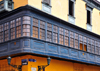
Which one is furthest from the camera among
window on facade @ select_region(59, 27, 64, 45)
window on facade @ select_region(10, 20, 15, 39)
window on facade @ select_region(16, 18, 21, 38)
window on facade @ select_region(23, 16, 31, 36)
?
window on facade @ select_region(59, 27, 64, 45)

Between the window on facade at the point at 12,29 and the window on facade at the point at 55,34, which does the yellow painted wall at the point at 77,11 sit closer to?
the window on facade at the point at 55,34

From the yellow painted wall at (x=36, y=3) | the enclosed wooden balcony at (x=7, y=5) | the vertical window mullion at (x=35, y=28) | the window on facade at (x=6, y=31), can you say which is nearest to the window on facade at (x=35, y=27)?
the vertical window mullion at (x=35, y=28)

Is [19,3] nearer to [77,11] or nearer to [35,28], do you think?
[35,28]

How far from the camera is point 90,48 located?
22.2 m

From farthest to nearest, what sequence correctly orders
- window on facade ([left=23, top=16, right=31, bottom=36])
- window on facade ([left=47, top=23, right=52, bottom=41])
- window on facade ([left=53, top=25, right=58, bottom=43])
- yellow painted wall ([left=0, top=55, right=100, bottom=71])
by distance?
window on facade ([left=53, top=25, right=58, bottom=43])
window on facade ([left=47, top=23, right=52, bottom=41])
yellow painted wall ([left=0, top=55, right=100, bottom=71])
window on facade ([left=23, top=16, right=31, bottom=36])

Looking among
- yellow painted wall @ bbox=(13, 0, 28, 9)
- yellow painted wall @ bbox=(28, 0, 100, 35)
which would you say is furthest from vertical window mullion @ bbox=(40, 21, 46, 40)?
yellow painted wall @ bbox=(13, 0, 28, 9)

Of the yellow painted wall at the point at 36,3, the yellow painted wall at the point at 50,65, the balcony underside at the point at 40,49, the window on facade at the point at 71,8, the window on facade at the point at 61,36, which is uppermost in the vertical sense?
the window on facade at the point at 71,8

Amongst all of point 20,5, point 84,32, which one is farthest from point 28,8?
point 84,32

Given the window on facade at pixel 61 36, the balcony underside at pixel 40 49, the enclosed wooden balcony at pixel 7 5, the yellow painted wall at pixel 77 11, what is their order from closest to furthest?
the balcony underside at pixel 40 49 → the enclosed wooden balcony at pixel 7 5 → the yellow painted wall at pixel 77 11 → the window on facade at pixel 61 36

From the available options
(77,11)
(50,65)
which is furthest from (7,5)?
(77,11)

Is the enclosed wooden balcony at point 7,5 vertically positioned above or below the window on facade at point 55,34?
above

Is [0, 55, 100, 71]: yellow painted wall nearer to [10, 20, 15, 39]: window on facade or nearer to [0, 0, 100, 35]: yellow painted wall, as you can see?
[10, 20, 15, 39]: window on facade

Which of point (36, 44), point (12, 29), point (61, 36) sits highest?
point (12, 29)

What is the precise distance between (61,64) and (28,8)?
21.9ft
